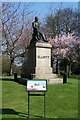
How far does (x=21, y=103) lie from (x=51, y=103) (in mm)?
1115

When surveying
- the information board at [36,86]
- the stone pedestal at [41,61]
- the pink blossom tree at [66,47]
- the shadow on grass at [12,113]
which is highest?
the pink blossom tree at [66,47]

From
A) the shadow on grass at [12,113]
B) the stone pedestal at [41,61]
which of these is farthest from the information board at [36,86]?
the stone pedestal at [41,61]

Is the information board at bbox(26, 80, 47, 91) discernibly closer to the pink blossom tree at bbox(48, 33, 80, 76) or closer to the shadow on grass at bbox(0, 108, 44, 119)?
the shadow on grass at bbox(0, 108, 44, 119)

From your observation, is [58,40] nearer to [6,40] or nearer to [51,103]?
[6,40]

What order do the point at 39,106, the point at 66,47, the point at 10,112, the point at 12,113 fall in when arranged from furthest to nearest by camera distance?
the point at 66,47, the point at 39,106, the point at 10,112, the point at 12,113

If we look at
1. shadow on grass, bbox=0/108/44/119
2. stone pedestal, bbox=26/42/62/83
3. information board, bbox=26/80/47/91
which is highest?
stone pedestal, bbox=26/42/62/83

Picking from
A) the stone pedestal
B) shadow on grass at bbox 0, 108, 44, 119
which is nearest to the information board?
shadow on grass at bbox 0, 108, 44, 119

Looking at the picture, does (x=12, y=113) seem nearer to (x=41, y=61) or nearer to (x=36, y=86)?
(x=36, y=86)

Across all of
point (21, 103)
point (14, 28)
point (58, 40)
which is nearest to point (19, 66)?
point (58, 40)

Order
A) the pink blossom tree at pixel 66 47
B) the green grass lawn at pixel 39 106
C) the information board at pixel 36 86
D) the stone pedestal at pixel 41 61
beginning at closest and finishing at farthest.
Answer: the information board at pixel 36 86
the green grass lawn at pixel 39 106
the stone pedestal at pixel 41 61
the pink blossom tree at pixel 66 47

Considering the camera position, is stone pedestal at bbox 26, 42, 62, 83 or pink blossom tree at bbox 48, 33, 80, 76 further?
pink blossom tree at bbox 48, 33, 80, 76

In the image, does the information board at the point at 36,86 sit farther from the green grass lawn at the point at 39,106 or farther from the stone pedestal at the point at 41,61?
the stone pedestal at the point at 41,61

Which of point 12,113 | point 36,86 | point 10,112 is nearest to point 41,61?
point 10,112

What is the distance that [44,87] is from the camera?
834cm
